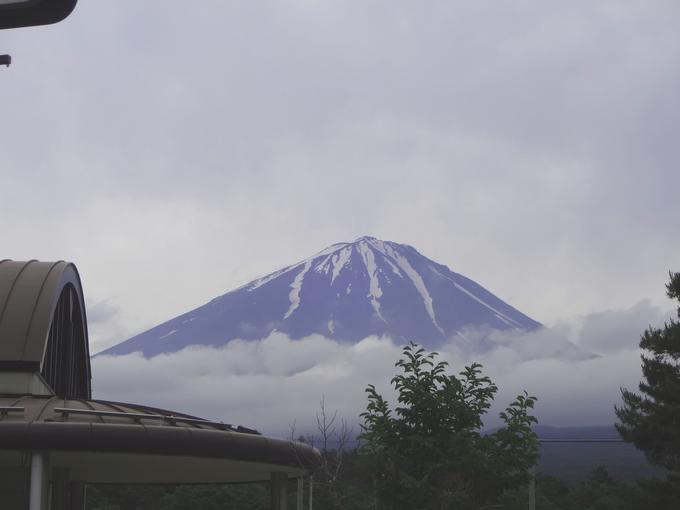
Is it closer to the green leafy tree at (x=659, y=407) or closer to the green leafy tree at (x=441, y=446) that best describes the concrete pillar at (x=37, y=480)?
the green leafy tree at (x=441, y=446)

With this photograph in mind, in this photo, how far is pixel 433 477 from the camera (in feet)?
64.6

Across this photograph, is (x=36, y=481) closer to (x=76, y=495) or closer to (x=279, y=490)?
(x=279, y=490)

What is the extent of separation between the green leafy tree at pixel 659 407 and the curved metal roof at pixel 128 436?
→ 60.7ft

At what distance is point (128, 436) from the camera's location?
17.2 m

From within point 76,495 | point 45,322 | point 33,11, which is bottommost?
point 76,495

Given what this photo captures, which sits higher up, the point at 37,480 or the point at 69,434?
the point at 69,434

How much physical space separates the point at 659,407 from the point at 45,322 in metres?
22.6

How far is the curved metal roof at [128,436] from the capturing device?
16.7 meters

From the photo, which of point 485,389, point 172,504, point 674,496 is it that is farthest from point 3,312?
point 172,504

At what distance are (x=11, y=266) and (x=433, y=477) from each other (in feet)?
38.7

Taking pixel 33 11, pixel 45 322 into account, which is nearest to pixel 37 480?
pixel 45 322

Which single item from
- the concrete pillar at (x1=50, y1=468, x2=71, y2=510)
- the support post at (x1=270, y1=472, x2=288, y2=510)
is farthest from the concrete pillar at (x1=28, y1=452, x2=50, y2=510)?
the support post at (x1=270, y1=472, x2=288, y2=510)

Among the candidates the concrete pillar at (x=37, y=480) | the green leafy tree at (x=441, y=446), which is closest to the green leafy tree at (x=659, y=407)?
the green leafy tree at (x=441, y=446)

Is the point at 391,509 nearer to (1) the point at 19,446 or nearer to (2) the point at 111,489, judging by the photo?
(1) the point at 19,446
